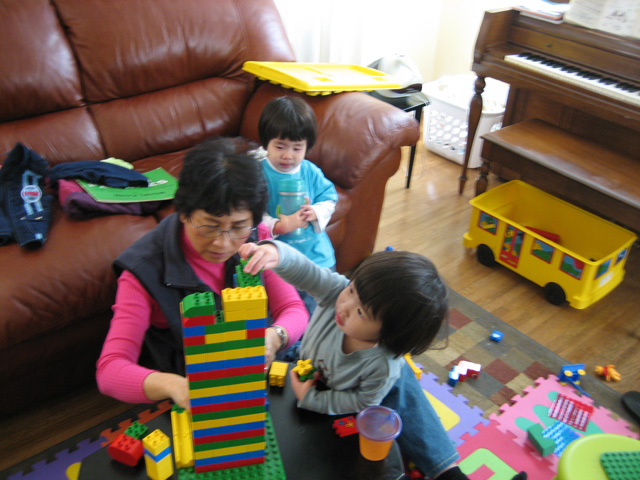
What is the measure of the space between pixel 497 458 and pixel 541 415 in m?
0.26

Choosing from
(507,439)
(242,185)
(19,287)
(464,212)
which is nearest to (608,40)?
(464,212)

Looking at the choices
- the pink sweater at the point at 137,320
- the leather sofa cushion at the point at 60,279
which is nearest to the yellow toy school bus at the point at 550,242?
the pink sweater at the point at 137,320

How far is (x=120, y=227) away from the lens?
174cm

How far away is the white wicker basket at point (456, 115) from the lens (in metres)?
3.02

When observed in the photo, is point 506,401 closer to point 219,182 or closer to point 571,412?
point 571,412

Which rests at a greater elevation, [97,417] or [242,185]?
[242,185]

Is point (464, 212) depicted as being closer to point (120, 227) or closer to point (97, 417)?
point (120, 227)

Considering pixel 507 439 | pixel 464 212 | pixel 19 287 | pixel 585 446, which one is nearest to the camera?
pixel 585 446

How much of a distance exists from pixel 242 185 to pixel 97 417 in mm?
1035

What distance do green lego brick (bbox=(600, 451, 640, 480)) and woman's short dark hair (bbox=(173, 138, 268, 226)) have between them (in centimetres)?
103

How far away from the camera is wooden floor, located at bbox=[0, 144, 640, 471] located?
1687 mm

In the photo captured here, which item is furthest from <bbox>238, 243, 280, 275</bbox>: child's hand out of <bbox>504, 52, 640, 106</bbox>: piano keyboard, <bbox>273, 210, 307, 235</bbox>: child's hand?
<bbox>504, 52, 640, 106</bbox>: piano keyboard

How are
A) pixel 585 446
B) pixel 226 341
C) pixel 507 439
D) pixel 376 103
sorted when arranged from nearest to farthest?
pixel 226 341 → pixel 585 446 → pixel 507 439 → pixel 376 103

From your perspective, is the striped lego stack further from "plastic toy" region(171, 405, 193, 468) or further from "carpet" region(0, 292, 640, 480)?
"carpet" region(0, 292, 640, 480)
